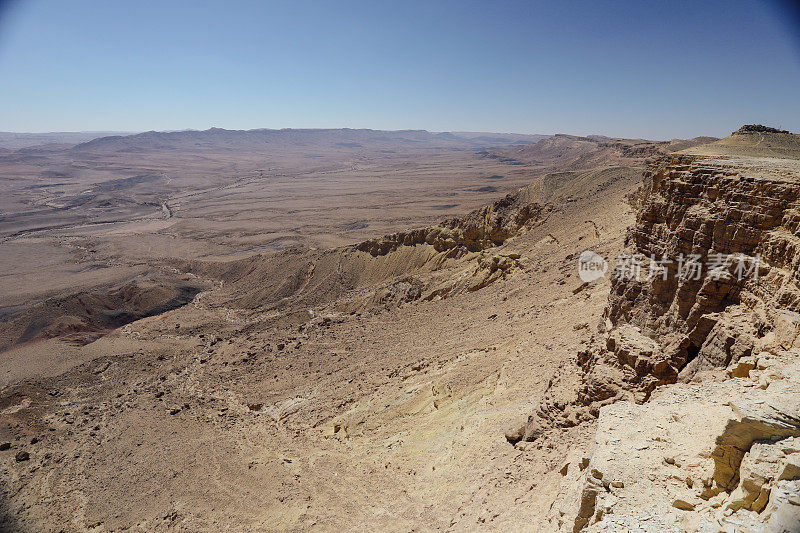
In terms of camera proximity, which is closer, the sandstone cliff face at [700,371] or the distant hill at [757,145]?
the sandstone cliff face at [700,371]

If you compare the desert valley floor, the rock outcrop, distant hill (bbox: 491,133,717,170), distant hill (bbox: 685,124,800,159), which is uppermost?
distant hill (bbox: 491,133,717,170)

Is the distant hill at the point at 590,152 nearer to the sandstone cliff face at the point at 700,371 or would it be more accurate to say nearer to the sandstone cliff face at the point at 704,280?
the sandstone cliff face at the point at 704,280

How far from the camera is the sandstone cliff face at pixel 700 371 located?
4773 millimetres

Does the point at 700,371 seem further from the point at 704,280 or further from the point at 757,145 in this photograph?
the point at 757,145

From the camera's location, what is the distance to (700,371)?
7770mm

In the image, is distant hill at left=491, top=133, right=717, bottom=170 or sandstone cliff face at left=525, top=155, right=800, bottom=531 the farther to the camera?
distant hill at left=491, top=133, right=717, bottom=170

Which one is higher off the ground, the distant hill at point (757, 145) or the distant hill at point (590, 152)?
the distant hill at point (590, 152)

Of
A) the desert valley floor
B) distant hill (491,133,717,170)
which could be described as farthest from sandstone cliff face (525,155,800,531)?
distant hill (491,133,717,170)

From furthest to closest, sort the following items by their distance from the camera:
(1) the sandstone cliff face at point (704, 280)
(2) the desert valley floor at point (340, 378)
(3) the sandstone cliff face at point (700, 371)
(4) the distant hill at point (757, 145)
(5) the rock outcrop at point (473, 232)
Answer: (5) the rock outcrop at point (473, 232) < (4) the distant hill at point (757, 145) < (2) the desert valley floor at point (340, 378) < (1) the sandstone cliff face at point (704, 280) < (3) the sandstone cliff face at point (700, 371)

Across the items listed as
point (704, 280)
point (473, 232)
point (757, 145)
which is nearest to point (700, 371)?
point (704, 280)

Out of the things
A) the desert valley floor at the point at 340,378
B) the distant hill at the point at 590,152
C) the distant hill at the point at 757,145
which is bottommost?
the desert valley floor at the point at 340,378

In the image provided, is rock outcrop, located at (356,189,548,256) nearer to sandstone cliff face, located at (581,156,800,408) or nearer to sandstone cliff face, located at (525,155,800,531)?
sandstone cliff face, located at (525,155,800,531)

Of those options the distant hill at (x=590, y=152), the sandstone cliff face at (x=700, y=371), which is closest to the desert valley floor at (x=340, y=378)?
the sandstone cliff face at (x=700, y=371)

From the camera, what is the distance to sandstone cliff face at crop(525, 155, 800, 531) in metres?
4.77
